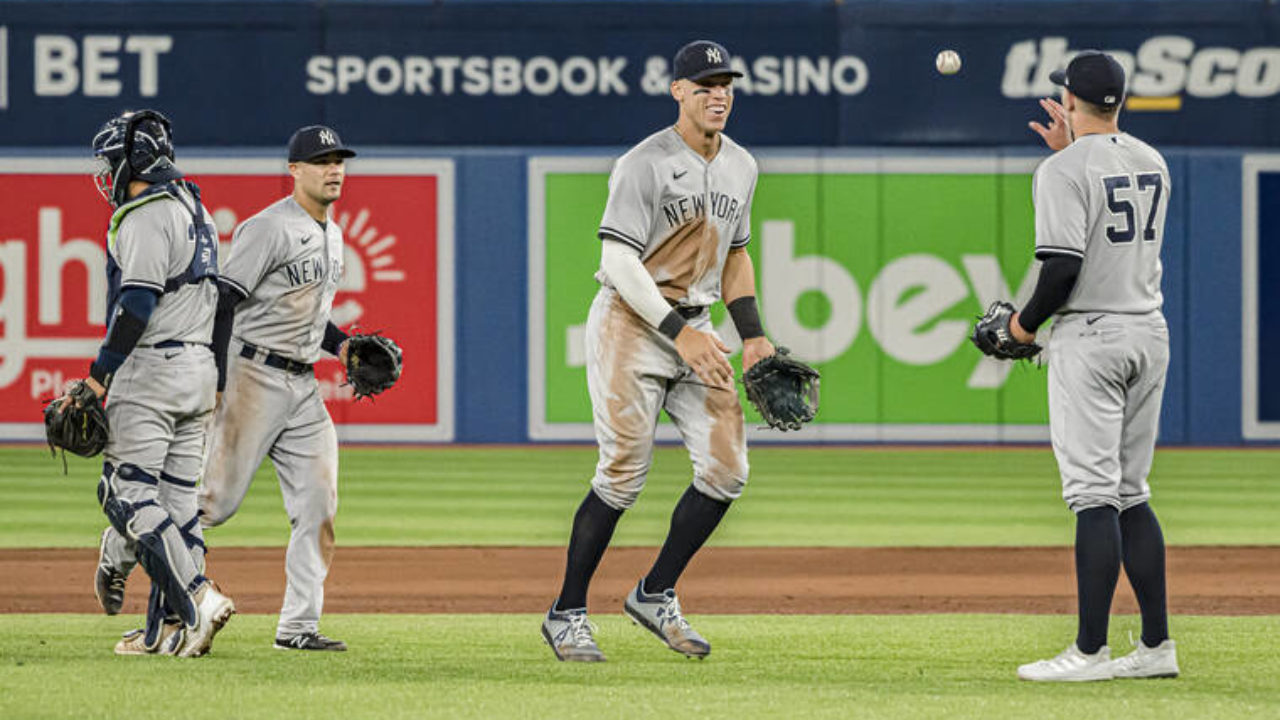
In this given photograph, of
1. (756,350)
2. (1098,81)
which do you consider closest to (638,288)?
(756,350)

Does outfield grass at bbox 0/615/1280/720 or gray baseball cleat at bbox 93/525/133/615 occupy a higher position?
gray baseball cleat at bbox 93/525/133/615

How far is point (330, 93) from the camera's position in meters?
19.3

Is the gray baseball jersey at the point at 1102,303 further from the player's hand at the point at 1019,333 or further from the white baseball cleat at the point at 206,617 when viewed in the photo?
the white baseball cleat at the point at 206,617

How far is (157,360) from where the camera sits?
255 inches

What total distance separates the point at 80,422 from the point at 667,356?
1.85m

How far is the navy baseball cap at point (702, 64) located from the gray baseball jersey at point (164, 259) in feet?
5.31

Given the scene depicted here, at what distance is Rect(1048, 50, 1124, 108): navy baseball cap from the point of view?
6035 millimetres

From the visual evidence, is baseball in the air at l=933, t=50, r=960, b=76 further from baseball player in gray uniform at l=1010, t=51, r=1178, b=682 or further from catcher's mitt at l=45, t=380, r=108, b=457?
catcher's mitt at l=45, t=380, r=108, b=457

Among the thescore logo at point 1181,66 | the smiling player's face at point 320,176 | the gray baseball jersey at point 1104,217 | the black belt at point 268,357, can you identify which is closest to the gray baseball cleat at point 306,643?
the black belt at point 268,357

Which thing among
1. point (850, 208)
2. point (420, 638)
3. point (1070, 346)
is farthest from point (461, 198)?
point (1070, 346)

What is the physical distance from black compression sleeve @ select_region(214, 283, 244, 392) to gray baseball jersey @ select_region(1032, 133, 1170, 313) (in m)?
2.65

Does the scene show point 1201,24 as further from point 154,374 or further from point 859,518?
point 154,374

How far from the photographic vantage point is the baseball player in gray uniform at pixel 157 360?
636 cm

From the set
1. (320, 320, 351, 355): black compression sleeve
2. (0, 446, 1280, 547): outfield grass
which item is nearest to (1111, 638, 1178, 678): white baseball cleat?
(320, 320, 351, 355): black compression sleeve
